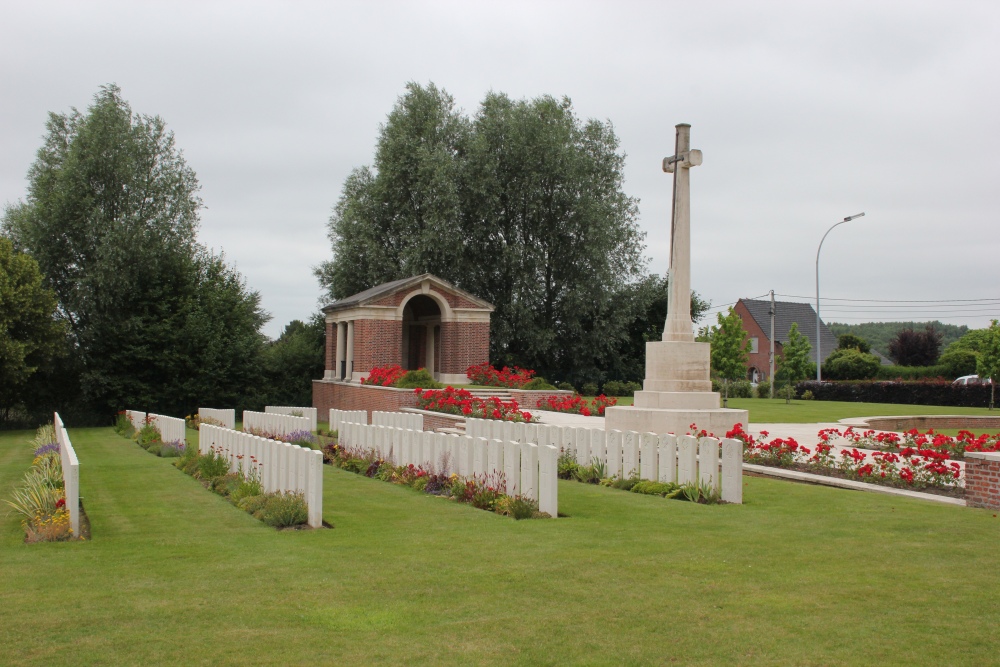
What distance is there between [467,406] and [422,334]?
48.1 ft

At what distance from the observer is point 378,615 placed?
530 centimetres

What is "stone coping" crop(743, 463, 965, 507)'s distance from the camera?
9.59 m

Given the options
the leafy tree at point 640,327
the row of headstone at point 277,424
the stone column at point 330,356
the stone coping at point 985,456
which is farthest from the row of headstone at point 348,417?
the leafy tree at point 640,327

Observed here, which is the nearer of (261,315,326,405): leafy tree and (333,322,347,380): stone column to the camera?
(333,322,347,380): stone column

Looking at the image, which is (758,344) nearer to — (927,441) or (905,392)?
(905,392)

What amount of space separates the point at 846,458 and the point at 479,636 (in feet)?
26.6

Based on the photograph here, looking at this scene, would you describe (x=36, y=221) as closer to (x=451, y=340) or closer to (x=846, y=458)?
(x=451, y=340)

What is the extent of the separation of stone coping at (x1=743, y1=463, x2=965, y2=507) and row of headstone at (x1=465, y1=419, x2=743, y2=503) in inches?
47.5

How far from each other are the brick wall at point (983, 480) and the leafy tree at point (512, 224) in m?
27.6

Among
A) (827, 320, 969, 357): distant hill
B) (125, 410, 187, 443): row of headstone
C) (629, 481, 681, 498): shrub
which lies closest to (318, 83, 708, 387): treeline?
(125, 410, 187, 443): row of headstone

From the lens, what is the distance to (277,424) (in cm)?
1772

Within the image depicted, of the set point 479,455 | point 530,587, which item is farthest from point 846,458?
point 530,587

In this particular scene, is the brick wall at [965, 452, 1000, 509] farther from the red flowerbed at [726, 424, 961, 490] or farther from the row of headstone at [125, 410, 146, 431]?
the row of headstone at [125, 410, 146, 431]

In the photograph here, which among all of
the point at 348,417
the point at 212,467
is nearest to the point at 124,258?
the point at 348,417
